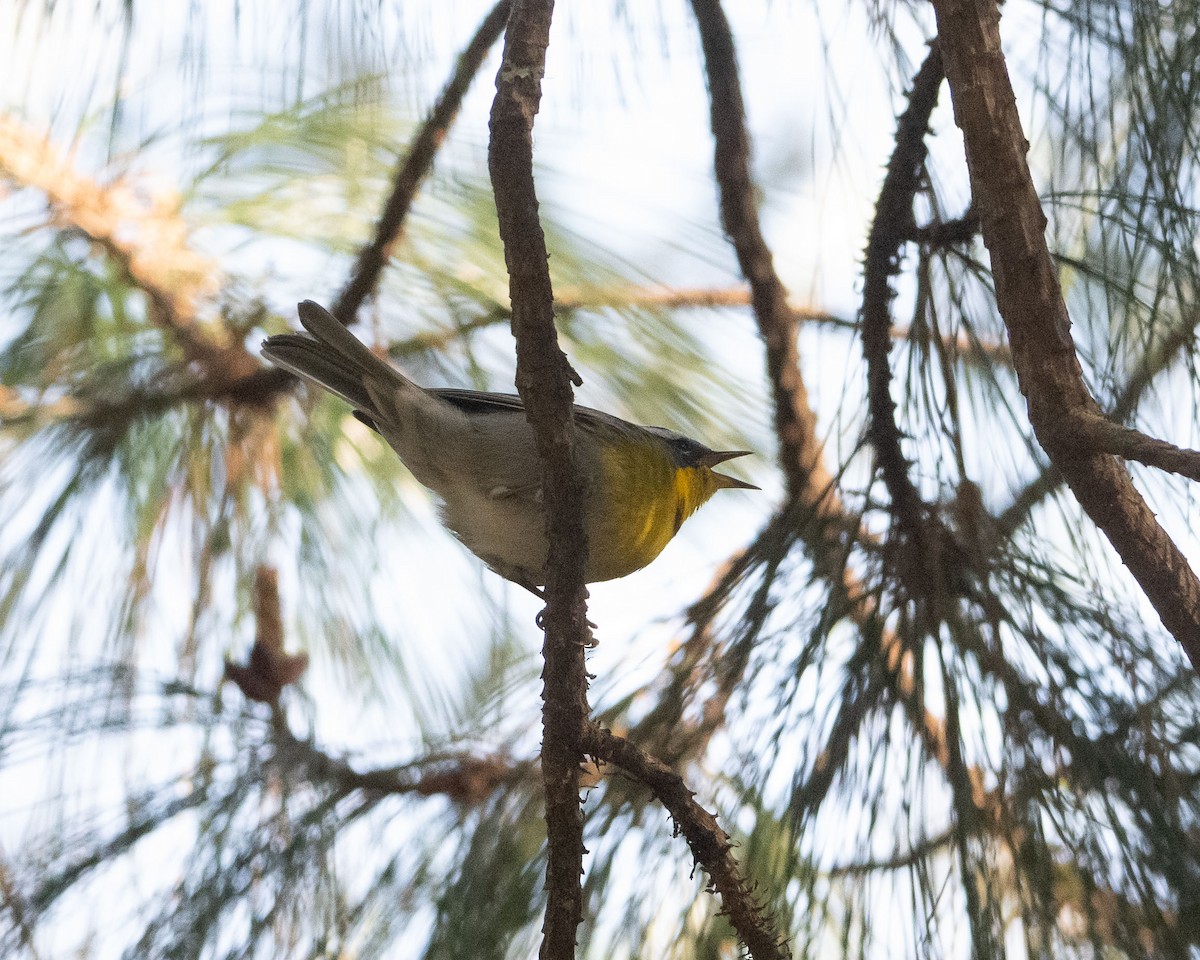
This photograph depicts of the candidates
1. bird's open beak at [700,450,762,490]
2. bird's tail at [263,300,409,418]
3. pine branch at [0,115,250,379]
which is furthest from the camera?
bird's open beak at [700,450,762,490]

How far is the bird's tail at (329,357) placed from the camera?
2.17m

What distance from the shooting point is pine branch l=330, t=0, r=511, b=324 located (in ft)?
7.30

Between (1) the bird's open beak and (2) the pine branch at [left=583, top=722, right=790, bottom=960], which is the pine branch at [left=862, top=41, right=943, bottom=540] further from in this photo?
(1) the bird's open beak

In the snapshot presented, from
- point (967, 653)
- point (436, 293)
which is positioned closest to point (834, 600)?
point (967, 653)

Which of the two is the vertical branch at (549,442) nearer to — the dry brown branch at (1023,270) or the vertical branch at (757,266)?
the dry brown branch at (1023,270)

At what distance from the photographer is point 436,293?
259 centimetres

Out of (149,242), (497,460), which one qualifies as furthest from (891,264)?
(149,242)

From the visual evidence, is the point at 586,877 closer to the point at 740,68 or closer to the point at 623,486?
the point at 623,486

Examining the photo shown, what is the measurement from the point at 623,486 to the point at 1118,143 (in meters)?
0.98

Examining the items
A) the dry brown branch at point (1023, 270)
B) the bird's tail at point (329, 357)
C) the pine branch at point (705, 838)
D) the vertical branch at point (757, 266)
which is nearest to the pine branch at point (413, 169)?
the bird's tail at point (329, 357)

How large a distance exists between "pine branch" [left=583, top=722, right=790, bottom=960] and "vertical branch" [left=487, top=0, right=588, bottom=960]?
50mm

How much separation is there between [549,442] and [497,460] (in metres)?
0.71

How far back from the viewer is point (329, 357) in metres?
2.25

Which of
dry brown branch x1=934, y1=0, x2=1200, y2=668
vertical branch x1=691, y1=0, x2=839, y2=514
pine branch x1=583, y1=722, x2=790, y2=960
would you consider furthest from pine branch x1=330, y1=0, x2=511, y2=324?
pine branch x1=583, y1=722, x2=790, y2=960
